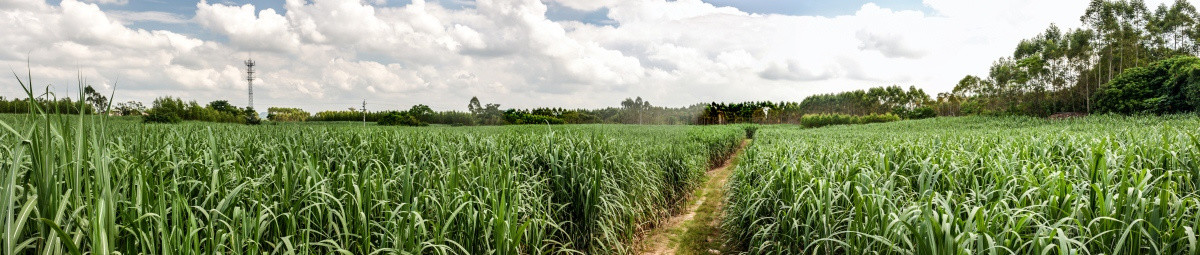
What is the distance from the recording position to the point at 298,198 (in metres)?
3.18

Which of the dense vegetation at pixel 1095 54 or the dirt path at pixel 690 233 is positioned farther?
the dense vegetation at pixel 1095 54

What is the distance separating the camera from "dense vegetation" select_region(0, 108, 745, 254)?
1889mm

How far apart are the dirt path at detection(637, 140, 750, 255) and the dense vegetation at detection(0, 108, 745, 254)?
261mm

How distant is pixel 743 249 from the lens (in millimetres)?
5117

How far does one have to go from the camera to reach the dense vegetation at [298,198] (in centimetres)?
189

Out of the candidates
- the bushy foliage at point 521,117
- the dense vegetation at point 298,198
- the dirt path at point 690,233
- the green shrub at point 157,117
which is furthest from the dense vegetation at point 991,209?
the bushy foliage at point 521,117

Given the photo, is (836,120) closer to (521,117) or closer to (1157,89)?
(1157,89)

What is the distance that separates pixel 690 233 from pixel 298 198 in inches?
187

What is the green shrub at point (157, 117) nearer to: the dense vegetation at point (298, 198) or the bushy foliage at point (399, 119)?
the dense vegetation at point (298, 198)

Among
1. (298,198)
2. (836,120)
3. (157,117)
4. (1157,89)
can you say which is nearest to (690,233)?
(298,198)

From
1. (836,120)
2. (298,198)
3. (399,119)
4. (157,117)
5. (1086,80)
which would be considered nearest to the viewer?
(298,198)

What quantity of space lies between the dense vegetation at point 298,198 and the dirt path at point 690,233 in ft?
0.86

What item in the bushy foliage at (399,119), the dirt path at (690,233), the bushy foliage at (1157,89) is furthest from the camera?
the bushy foliage at (399,119)

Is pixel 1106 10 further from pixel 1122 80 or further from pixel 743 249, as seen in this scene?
pixel 743 249
